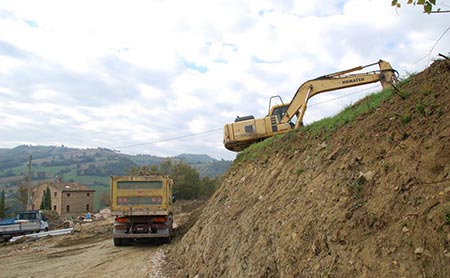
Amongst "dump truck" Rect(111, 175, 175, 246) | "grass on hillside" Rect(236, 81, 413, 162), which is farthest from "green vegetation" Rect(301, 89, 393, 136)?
"dump truck" Rect(111, 175, 175, 246)

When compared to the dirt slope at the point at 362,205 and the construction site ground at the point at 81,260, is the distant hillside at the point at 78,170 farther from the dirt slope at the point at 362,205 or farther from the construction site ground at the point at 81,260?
the dirt slope at the point at 362,205

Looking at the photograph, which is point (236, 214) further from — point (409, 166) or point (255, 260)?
point (409, 166)

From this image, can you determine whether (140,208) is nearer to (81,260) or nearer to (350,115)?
(81,260)

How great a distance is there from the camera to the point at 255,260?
6980mm

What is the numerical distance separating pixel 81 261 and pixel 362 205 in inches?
443

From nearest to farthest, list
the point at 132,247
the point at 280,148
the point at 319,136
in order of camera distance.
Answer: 1. the point at 319,136
2. the point at 280,148
3. the point at 132,247

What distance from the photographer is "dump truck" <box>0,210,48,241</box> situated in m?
24.9

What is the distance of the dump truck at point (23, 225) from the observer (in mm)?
24886

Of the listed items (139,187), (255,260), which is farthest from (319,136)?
(139,187)

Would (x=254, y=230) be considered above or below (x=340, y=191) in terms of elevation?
below

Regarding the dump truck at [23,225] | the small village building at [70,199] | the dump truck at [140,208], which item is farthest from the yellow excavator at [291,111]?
the small village building at [70,199]

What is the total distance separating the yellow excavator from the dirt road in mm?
6047

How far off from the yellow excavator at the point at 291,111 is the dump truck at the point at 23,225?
644 inches

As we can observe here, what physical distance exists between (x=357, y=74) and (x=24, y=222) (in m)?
23.8
